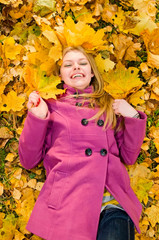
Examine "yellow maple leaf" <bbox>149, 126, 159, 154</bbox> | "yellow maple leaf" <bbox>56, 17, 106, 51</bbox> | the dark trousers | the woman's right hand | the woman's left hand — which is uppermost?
"yellow maple leaf" <bbox>56, 17, 106, 51</bbox>

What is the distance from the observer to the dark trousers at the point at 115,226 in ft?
4.56

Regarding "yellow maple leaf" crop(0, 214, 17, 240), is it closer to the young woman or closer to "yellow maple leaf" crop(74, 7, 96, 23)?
the young woman

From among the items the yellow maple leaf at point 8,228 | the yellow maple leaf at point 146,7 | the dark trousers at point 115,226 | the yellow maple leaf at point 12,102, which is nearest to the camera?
the dark trousers at point 115,226

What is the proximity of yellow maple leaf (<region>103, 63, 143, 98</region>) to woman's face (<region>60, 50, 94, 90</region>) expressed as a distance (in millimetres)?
146

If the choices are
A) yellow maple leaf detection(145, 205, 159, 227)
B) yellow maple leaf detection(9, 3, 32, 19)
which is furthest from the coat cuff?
yellow maple leaf detection(9, 3, 32, 19)

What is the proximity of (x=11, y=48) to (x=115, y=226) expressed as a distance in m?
1.23

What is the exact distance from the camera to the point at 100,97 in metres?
1.68

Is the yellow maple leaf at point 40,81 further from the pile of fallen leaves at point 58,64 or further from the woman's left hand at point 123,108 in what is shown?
the woman's left hand at point 123,108

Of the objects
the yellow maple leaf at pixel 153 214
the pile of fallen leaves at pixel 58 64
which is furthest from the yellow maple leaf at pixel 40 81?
the yellow maple leaf at pixel 153 214

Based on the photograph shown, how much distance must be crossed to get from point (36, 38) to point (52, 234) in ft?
3.93

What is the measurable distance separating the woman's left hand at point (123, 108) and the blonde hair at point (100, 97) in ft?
0.12

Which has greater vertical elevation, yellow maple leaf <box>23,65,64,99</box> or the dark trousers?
yellow maple leaf <box>23,65,64,99</box>

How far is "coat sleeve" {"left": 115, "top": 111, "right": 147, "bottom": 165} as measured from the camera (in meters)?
1.54

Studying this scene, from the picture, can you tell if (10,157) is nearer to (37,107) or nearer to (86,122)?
(37,107)
